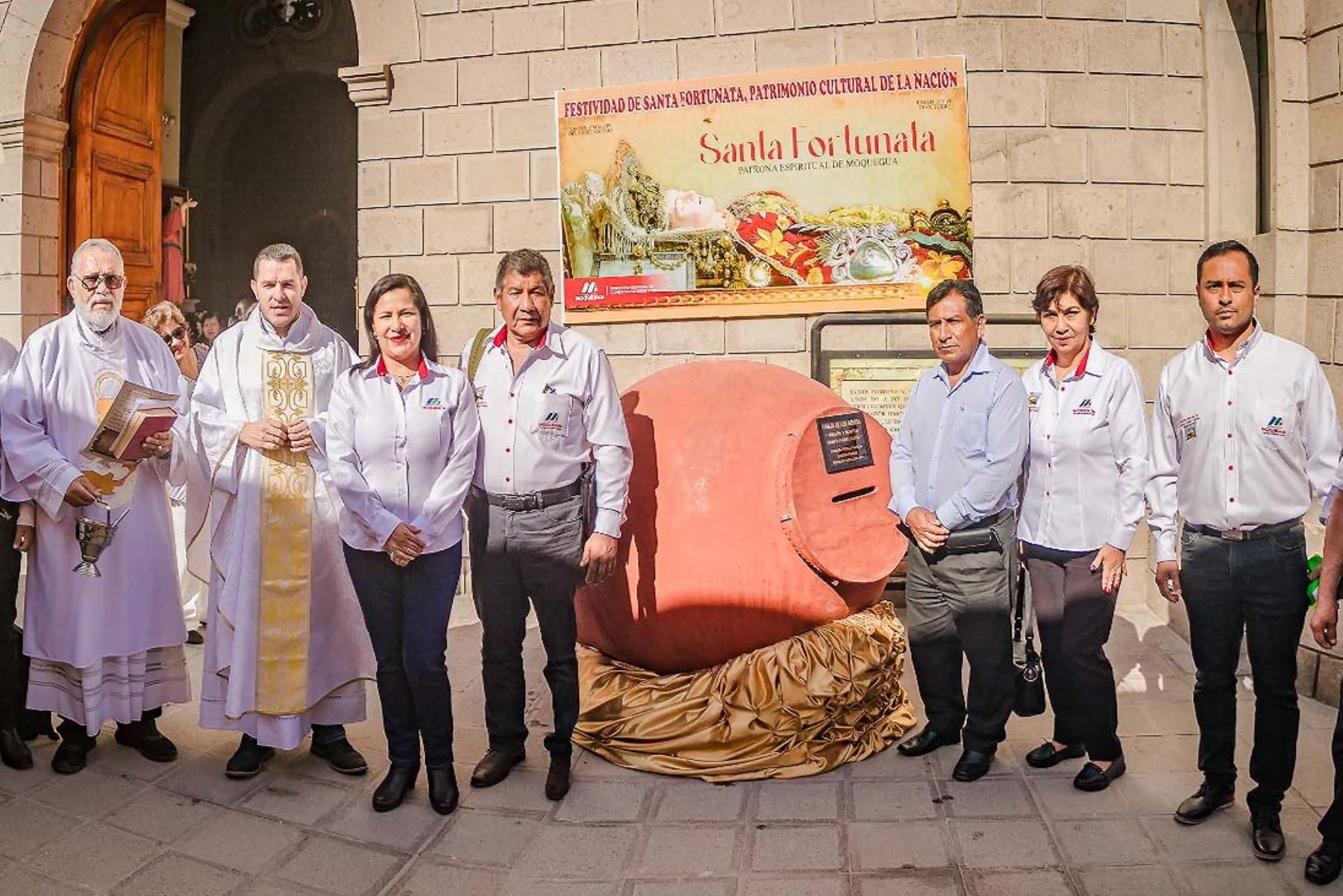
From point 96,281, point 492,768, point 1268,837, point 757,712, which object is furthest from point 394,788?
point 1268,837

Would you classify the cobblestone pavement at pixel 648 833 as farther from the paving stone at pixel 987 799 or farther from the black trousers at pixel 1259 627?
the black trousers at pixel 1259 627

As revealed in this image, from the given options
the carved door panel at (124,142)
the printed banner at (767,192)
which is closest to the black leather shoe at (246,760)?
the printed banner at (767,192)

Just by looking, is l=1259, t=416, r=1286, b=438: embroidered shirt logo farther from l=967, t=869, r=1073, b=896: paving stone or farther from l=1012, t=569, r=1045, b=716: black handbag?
l=967, t=869, r=1073, b=896: paving stone

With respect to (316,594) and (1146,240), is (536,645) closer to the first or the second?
(316,594)

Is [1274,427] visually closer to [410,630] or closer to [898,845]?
[898,845]

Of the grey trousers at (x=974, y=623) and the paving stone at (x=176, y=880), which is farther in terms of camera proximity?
the grey trousers at (x=974, y=623)

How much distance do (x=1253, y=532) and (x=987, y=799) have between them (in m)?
1.26

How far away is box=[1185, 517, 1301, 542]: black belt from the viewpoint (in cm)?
324

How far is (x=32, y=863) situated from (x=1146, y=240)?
6251 mm

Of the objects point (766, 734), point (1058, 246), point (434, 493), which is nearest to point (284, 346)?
point (434, 493)

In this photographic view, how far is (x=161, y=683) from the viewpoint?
4191 mm

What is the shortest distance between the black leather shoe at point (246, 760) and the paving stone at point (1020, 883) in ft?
8.57

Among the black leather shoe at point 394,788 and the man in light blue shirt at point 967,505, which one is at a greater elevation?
the man in light blue shirt at point 967,505

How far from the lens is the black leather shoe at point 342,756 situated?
3.97 metres
